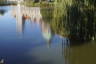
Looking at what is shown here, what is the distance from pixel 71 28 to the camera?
13492 millimetres

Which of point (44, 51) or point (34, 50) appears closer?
point (44, 51)

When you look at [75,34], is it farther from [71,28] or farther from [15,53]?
[15,53]

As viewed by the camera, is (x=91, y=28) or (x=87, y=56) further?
(x=91, y=28)

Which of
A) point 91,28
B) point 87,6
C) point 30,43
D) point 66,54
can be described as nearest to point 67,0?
point 87,6

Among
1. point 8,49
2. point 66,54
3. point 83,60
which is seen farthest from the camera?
point 8,49

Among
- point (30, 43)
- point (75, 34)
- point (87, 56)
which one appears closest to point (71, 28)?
point (75, 34)

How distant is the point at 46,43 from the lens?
42.3ft

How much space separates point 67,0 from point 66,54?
4.03 m

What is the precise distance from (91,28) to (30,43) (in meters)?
3.30

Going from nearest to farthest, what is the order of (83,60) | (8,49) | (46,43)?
(83,60) → (8,49) → (46,43)

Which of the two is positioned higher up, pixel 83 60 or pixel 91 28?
Result: pixel 91 28

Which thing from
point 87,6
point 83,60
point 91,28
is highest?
point 87,6

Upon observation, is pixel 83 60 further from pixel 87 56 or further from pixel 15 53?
pixel 15 53

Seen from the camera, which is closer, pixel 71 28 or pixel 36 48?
pixel 36 48
